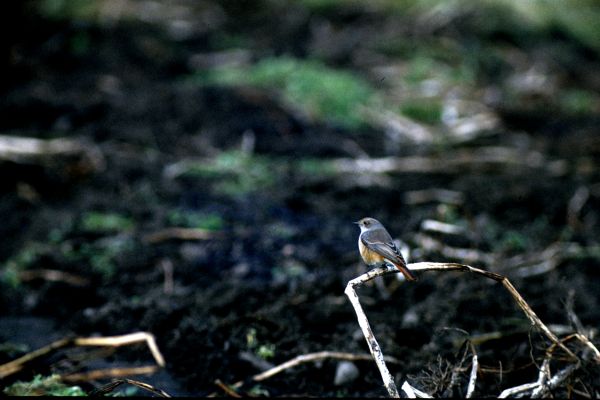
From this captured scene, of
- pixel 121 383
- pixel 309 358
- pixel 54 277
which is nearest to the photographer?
pixel 121 383

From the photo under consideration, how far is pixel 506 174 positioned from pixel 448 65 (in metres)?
3.54

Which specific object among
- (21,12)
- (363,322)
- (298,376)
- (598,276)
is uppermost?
(21,12)

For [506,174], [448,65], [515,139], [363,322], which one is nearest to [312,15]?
[448,65]

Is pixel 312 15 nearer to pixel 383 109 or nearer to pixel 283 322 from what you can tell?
pixel 383 109

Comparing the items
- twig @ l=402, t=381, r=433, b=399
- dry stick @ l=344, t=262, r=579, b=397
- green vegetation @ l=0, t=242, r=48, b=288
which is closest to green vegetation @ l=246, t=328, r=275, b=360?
dry stick @ l=344, t=262, r=579, b=397

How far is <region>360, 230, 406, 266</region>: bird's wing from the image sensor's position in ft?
8.38

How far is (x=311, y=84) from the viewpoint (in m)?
7.72

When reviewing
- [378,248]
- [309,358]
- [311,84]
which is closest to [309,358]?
[309,358]

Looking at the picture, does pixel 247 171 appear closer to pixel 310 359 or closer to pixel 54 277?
pixel 54 277

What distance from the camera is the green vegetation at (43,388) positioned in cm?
270

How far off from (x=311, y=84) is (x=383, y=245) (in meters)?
5.34

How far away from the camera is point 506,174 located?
6.00 metres

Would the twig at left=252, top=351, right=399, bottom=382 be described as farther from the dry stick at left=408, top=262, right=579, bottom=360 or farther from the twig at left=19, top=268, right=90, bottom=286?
the twig at left=19, top=268, right=90, bottom=286

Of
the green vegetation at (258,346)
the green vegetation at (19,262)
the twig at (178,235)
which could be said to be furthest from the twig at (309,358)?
the green vegetation at (19,262)
